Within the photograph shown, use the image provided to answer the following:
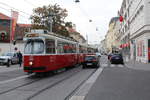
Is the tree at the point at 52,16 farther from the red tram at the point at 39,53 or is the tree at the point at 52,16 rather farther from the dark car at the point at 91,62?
the red tram at the point at 39,53

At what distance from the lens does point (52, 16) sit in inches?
1938

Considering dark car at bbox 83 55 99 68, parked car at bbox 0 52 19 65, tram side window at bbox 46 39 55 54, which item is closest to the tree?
parked car at bbox 0 52 19 65

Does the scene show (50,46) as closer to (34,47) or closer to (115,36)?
(34,47)

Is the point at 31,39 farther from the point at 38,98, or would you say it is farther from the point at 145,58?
the point at 145,58

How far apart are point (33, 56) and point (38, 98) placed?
24.5ft

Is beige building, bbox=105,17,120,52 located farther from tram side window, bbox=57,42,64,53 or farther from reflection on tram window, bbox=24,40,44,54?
reflection on tram window, bbox=24,40,44,54

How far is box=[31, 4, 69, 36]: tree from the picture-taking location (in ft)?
163

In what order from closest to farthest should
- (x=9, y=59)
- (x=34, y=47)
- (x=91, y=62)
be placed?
1. (x=34, y=47)
2. (x=91, y=62)
3. (x=9, y=59)

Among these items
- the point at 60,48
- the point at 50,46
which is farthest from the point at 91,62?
the point at 50,46

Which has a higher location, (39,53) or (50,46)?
(50,46)

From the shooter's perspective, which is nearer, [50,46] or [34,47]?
[34,47]

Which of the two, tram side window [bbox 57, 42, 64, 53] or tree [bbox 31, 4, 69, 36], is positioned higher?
tree [bbox 31, 4, 69, 36]

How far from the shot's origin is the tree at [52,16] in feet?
163

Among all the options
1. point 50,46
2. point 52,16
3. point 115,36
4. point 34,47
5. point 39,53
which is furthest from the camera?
point 115,36
